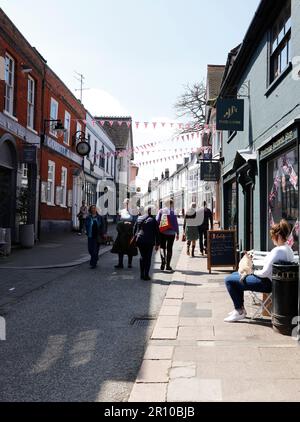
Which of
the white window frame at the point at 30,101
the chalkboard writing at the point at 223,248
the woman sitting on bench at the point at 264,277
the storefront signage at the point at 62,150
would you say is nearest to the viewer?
the woman sitting on bench at the point at 264,277

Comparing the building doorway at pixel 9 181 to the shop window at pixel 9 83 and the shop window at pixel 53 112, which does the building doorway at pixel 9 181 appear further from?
the shop window at pixel 53 112

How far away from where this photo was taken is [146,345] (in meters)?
5.02

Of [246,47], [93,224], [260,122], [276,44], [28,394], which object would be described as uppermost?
[246,47]

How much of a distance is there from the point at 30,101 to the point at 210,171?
786 centimetres

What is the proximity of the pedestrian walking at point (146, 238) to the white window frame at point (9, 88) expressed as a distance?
794 cm

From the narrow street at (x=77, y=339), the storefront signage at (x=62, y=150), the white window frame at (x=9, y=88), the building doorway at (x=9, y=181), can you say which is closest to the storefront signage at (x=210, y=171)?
the storefront signage at (x=62, y=150)

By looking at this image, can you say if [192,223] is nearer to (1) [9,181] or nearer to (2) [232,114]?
(2) [232,114]

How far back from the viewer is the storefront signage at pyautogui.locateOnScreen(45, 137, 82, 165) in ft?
65.0

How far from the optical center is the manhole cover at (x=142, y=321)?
235 inches

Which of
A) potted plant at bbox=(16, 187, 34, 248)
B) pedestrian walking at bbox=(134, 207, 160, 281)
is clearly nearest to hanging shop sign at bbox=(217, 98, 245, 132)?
pedestrian walking at bbox=(134, 207, 160, 281)

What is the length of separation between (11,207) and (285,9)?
10.8m

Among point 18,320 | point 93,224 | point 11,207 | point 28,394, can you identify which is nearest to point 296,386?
point 28,394

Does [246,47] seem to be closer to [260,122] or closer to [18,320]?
[260,122]
